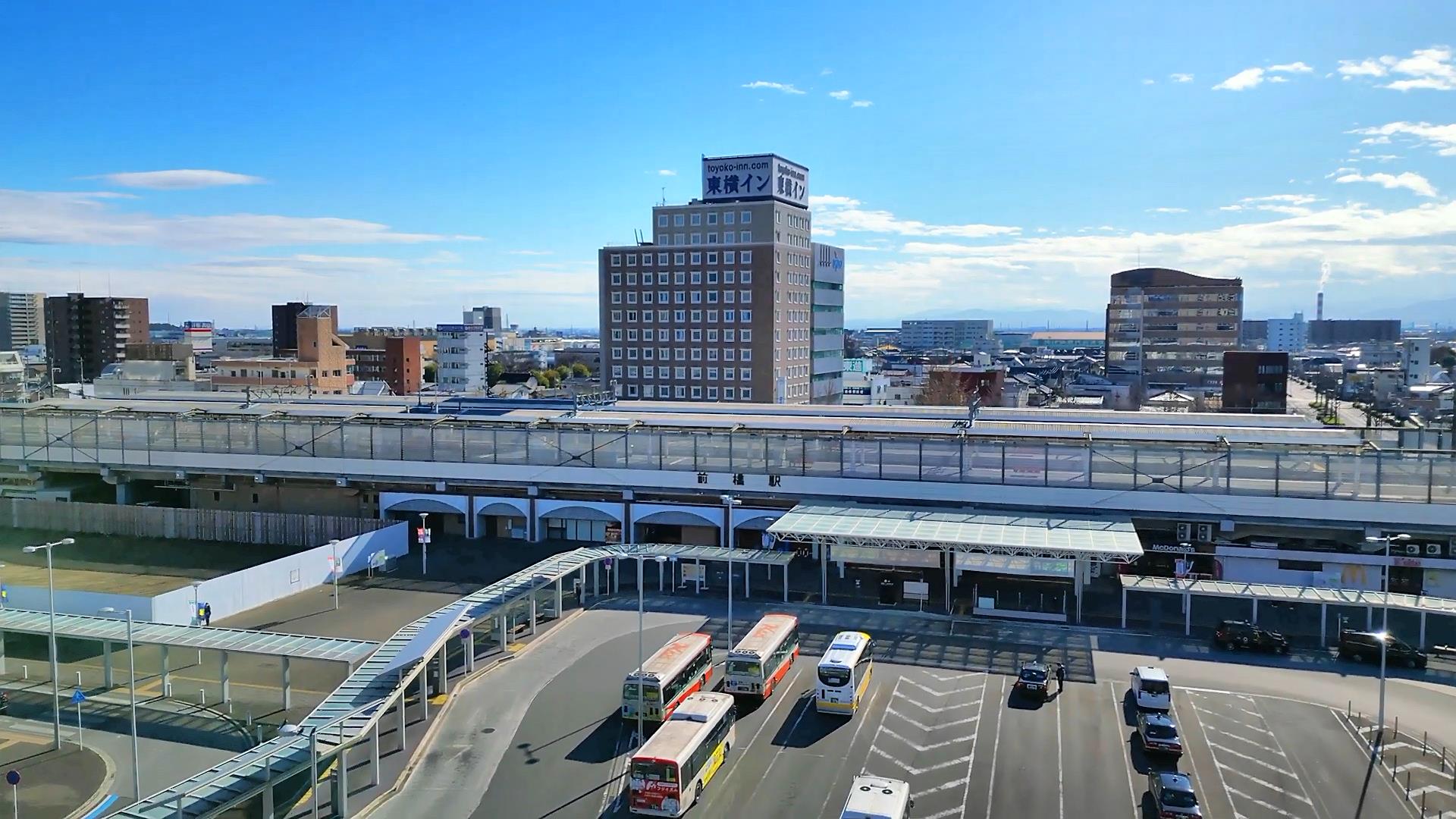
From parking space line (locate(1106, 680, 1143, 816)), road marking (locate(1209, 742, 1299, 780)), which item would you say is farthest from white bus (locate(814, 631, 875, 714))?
road marking (locate(1209, 742, 1299, 780))

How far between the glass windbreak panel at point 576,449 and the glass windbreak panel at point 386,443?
7.41m

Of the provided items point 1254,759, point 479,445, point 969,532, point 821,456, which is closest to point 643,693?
point 1254,759

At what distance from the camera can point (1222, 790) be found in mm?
18578

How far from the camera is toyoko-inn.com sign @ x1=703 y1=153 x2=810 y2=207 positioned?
86.8 meters

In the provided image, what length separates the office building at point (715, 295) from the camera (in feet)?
279

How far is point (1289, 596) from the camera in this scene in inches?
1079

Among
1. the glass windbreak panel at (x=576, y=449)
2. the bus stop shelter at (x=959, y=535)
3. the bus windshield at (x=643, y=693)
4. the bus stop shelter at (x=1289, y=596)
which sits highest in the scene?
the glass windbreak panel at (x=576, y=449)

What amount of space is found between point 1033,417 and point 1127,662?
20.4 meters

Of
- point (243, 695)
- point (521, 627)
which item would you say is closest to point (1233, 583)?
point (521, 627)

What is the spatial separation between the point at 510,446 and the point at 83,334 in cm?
11294

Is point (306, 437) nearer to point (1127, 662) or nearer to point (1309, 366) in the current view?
point (1127, 662)

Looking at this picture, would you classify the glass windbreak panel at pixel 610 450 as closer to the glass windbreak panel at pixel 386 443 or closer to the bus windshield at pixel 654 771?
the glass windbreak panel at pixel 386 443

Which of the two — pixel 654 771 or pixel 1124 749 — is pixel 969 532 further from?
pixel 654 771

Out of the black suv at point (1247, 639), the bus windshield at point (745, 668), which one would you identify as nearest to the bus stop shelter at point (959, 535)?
the black suv at point (1247, 639)
